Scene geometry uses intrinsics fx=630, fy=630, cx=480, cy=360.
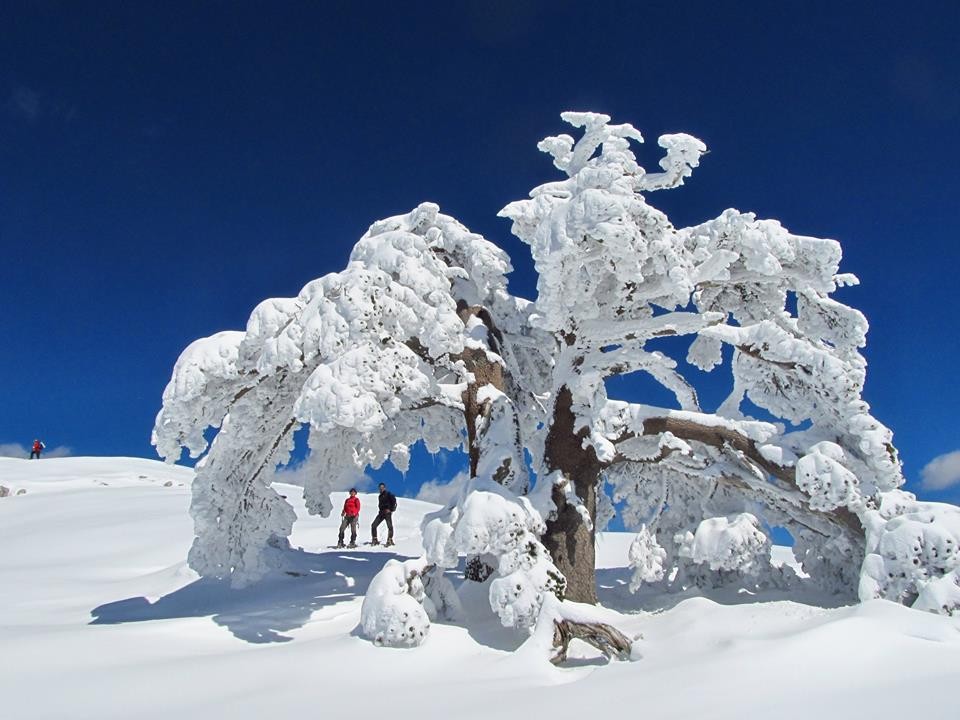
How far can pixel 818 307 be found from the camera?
9.65m

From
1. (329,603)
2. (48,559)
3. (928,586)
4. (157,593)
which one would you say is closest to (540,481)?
(329,603)

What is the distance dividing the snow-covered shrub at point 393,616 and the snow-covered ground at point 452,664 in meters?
0.17

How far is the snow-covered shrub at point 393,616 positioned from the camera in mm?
6500

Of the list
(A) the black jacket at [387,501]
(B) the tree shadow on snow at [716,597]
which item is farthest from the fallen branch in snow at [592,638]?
(A) the black jacket at [387,501]

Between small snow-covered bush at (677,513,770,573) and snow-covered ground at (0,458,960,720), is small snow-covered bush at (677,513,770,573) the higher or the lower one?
the higher one

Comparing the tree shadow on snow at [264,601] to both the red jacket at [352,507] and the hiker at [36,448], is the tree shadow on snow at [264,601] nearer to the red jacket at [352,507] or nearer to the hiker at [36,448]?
the red jacket at [352,507]

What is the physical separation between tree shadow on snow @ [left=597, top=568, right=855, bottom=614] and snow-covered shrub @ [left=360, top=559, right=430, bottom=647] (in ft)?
11.7

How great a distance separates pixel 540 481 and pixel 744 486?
2944mm

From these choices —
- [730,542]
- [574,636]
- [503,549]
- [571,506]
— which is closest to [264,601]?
[503,549]

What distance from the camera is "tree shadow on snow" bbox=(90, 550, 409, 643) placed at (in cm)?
789

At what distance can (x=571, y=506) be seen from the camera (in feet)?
28.2

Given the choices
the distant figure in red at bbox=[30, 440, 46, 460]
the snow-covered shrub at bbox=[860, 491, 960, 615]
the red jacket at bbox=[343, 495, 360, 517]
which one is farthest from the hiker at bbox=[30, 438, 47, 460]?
the snow-covered shrub at bbox=[860, 491, 960, 615]

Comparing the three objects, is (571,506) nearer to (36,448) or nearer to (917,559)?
(917,559)

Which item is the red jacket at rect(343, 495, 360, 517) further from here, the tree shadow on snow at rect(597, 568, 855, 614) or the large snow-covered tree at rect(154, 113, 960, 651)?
the tree shadow on snow at rect(597, 568, 855, 614)
